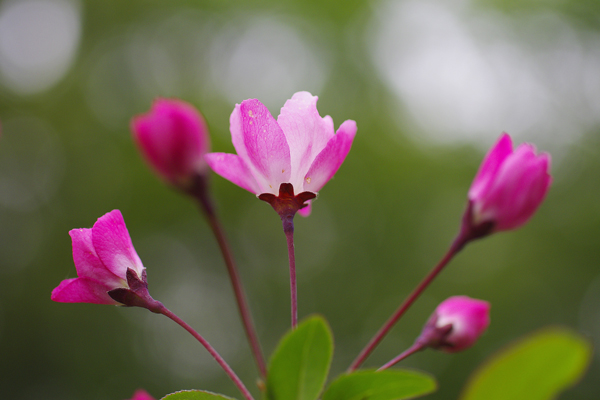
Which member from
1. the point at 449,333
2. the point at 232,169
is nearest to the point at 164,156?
the point at 232,169

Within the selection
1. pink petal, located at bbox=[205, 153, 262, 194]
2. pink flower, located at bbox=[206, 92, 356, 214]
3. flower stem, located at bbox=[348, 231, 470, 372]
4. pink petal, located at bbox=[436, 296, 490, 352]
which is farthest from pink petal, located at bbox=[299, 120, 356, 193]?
pink petal, located at bbox=[436, 296, 490, 352]

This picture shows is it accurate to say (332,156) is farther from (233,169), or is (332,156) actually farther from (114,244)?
(114,244)

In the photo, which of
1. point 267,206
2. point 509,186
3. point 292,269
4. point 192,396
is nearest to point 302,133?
point 292,269

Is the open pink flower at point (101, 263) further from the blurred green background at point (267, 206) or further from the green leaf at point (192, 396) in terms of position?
the blurred green background at point (267, 206)

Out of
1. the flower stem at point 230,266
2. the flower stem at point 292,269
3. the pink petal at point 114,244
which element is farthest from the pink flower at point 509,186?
the pink petal at point 114,244

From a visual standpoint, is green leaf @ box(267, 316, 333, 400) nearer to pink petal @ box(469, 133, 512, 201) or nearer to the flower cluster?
the flower cluster
